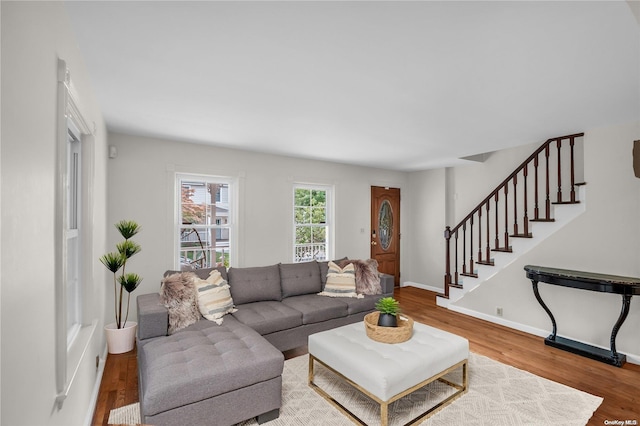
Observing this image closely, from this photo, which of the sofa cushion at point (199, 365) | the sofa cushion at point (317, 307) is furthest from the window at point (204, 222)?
the sofa cushion at point (199, 365)

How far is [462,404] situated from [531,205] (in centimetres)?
338

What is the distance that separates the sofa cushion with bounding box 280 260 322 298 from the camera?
408 cm

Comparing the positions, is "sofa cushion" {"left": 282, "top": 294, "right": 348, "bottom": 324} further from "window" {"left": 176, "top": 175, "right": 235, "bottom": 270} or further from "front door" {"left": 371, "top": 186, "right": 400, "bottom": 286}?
"front door" {"left": 371, "top": 186, "right": 400, "bottom": 286}

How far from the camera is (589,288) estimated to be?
10.9 feet

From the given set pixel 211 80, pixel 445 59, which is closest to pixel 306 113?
pixel 211 80

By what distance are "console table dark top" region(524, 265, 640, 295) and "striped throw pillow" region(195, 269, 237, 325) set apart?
3549 mm

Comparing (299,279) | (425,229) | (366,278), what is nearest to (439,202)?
(425,229)

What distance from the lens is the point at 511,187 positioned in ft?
16.4

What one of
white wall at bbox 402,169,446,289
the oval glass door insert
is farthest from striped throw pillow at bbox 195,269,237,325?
white wall at bbox 402,169,446,289

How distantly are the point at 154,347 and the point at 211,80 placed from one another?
2.07m

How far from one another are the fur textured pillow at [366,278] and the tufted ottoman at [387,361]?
1.34 meters

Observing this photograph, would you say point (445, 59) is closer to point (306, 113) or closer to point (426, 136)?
point (306, 113)

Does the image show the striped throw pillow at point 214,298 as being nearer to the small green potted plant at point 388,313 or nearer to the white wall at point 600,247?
the small green potted plant at point 388,313

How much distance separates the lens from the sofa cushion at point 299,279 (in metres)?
4.08
